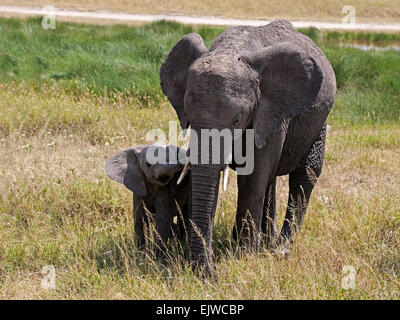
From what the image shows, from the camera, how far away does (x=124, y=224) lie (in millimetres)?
6211

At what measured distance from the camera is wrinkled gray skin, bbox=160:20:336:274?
4387mm

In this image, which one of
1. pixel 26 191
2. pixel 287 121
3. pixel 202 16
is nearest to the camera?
pixel 287 121

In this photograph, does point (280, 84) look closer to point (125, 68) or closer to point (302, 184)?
point (302, 184)

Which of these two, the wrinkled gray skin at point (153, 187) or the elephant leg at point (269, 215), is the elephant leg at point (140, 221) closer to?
the wrinkled gray skin at point (153, 187)

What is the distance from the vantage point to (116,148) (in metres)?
8.87

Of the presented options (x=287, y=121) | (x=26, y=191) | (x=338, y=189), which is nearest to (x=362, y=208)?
(x=338, y=189)

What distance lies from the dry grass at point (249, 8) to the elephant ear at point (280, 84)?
919 inches

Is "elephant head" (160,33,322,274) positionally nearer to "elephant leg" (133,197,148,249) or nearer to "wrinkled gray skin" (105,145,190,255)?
"wrinkled gray skin" (105,145,190,255)

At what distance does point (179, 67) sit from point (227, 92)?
0.88 meters

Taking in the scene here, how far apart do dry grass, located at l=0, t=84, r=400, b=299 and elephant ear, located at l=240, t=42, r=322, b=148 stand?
1.08m

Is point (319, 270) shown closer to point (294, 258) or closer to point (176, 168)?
point (294, 258)

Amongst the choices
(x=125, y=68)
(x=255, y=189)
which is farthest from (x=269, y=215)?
(x=125, y=68)

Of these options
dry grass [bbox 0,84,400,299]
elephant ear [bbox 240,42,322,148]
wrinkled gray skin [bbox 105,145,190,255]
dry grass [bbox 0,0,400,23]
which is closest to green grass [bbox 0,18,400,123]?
dry grass [bbox 0,84,400,299]

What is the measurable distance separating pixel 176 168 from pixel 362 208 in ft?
7.38
